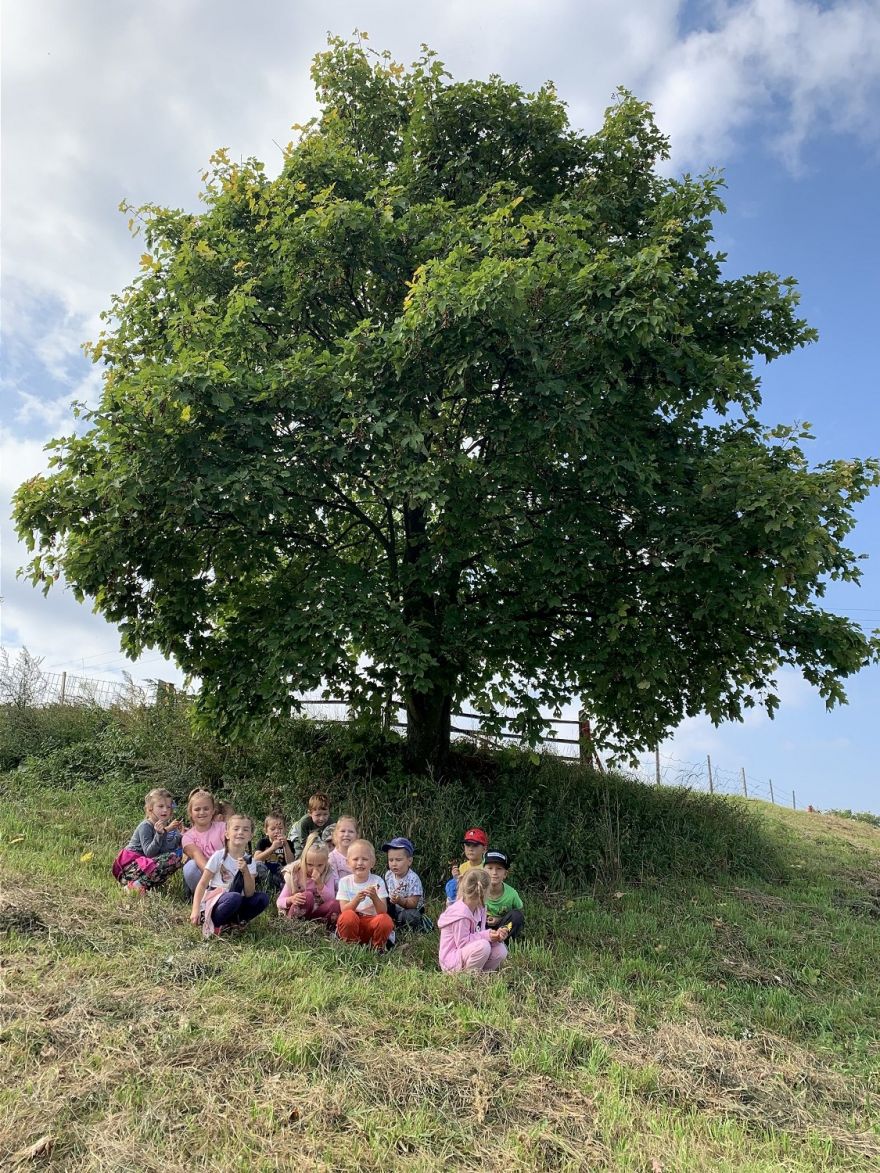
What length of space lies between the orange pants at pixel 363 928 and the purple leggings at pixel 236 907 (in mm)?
686

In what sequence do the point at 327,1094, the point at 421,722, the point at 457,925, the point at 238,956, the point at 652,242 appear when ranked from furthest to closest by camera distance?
the point at 421,722
the point at 652,242
the point at 457,925
the point at 238,956
the point at 327,1094

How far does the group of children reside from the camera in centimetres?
630

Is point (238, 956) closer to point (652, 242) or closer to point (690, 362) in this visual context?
point (690, 362)

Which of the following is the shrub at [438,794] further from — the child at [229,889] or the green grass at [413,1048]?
the child at [229,889]

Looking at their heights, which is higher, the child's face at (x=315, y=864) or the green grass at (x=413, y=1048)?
the child's face at (x=315, y=864)

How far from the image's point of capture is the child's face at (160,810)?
24.2 ft

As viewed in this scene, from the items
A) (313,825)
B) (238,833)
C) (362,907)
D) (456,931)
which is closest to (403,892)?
(362,907)

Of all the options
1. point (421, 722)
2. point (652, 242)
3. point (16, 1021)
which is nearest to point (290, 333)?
point (652, 242)

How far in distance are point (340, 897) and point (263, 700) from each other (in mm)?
3195

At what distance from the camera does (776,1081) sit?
4789 mm

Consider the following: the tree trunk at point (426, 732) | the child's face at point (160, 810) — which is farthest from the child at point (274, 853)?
the tree trunk at point (426, 732)

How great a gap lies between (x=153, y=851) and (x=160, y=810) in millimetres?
413

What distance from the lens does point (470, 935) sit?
6309mm

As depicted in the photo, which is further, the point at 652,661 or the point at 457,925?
the point at 652,661
